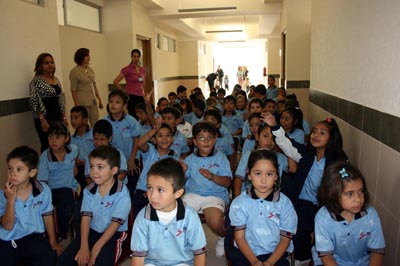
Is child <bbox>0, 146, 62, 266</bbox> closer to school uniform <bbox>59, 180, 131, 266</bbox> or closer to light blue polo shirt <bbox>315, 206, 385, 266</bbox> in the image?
school uniform <bbox>59, 180, 131, 266</bbox>

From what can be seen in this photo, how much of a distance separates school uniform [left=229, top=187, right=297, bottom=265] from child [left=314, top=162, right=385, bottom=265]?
17 cm

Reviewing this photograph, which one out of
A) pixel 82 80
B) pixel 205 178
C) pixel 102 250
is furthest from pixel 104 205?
pixel 82 80

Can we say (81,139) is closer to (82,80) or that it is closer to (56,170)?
(56,170)

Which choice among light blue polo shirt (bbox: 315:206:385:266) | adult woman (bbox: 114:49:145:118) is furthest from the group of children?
adult woman (bbox: 114:49:145:118)

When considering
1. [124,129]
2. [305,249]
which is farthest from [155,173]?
[124,129]

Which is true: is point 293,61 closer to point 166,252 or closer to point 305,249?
point 305,249

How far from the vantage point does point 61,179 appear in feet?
8.97

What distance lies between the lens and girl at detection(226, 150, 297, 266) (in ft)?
6.04

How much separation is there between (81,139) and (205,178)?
1.31m

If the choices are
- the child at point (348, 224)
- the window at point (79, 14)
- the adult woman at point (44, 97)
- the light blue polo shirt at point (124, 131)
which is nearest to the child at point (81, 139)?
the light blue polo shirt at point (124, 131)

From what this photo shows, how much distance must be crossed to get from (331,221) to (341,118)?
151cm

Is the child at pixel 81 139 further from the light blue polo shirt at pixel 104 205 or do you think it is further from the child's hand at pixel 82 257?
the child's hand at pixel 82 257

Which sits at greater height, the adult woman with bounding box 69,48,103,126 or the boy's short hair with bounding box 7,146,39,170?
the adult woman with bounding box 69,48,103,126

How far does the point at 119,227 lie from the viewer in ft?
7.04
